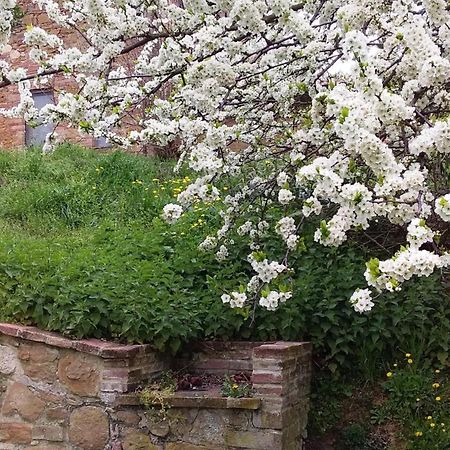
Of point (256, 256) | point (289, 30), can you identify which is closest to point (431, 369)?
point (256, 256)

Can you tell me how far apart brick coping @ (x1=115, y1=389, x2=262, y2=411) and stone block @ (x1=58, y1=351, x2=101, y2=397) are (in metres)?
0.17

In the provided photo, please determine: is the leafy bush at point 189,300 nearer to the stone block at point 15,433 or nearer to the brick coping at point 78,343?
the brick coping at point 78,343

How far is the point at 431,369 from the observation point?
→ 3596mm

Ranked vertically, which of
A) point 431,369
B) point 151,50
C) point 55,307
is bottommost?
point 431,369

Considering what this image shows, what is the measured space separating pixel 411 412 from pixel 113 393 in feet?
5.08

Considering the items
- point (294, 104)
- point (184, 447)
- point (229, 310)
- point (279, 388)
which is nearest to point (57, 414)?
point (184, 447)

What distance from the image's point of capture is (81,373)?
11.7 ft

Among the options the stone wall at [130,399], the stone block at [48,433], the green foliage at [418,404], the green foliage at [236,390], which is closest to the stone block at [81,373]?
the stone wall at [130,399]

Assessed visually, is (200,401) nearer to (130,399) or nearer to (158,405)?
(158,405)

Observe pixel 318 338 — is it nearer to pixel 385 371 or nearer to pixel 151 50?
pixel 385 371

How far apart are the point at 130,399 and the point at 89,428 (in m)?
0.29

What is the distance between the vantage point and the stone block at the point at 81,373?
11.6ft

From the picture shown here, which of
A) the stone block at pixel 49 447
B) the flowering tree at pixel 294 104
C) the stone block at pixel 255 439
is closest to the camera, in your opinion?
the flowering tree at pixel 294 104

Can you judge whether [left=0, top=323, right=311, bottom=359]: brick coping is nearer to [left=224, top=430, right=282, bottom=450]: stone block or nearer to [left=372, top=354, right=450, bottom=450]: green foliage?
[left=224, top=430, right=282, bottom=450]: stone block
